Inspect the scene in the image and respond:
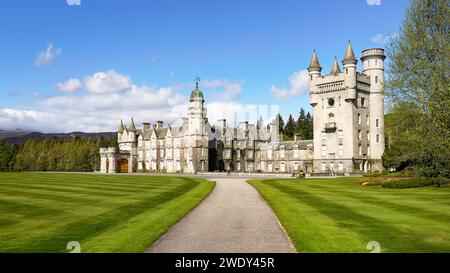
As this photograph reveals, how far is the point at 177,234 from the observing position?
42.3 ft

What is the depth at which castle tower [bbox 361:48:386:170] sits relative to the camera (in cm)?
7531

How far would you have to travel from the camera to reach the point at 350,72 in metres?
72.8

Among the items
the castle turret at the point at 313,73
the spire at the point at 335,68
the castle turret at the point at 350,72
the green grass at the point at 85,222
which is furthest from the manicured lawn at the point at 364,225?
the spire at the point at 335,68

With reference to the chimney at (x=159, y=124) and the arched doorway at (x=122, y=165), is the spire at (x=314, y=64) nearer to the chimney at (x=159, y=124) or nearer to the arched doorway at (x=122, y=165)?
the chimney at (x=159, y=124)

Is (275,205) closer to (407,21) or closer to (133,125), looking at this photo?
(407,21)

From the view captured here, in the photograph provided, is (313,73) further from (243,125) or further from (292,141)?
(243,125)

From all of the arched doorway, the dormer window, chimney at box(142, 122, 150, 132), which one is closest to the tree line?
the arched doorway

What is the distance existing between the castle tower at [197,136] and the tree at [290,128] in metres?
48.0

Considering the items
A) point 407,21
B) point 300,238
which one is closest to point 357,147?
point 407,21

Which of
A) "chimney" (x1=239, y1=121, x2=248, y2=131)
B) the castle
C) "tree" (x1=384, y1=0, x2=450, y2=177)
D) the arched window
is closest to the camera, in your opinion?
"tree" (x1=384, y1=0, x2=450, y2=177)

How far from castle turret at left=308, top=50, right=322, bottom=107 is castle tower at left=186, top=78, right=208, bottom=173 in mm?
22230

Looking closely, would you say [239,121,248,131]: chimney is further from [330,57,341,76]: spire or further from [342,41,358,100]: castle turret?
[342,41,358,100]: castle turret

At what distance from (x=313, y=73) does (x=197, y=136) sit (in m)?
26.3
